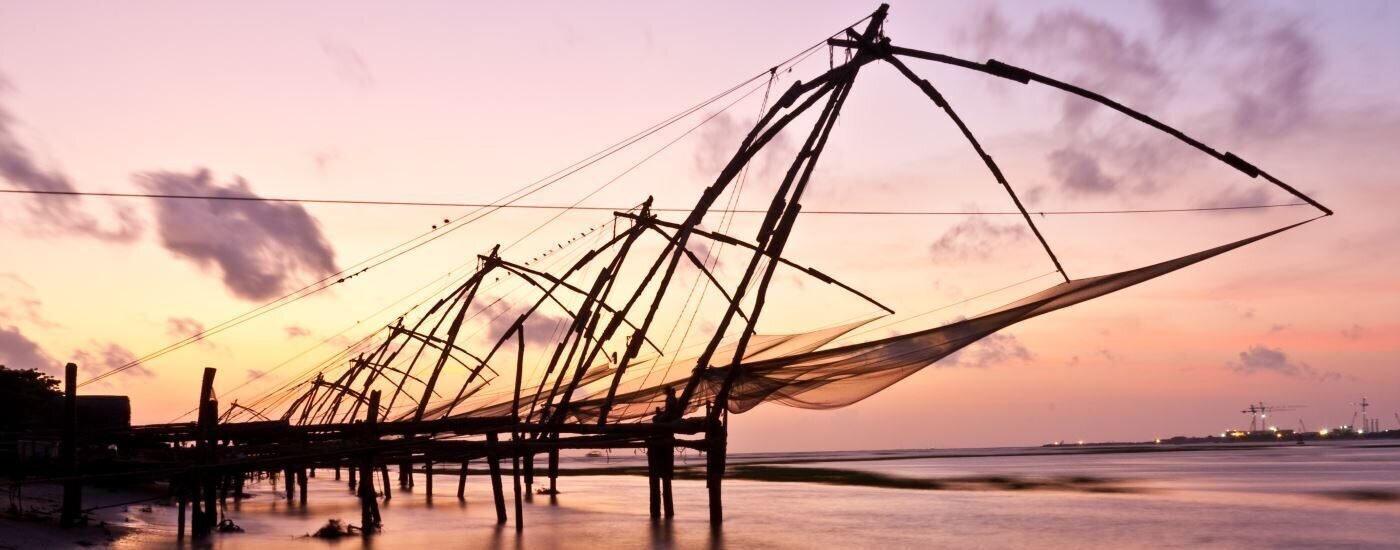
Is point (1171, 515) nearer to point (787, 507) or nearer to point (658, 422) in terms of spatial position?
point (787, 507)

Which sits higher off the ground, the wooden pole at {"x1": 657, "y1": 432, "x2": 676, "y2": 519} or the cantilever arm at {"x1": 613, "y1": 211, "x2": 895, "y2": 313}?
the cantilever arm at {"x1": 613, "y1": 211, "x2": 895, "y2": 313}

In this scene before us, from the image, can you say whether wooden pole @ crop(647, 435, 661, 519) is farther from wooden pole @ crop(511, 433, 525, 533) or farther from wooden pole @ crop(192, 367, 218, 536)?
wooden pole @ crop(192, 367, 218, 536)

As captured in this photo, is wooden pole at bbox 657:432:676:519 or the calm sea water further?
the calm sea water

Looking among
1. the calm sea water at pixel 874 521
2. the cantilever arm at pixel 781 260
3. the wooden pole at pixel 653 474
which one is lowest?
the calm sea water at pixel 874 521

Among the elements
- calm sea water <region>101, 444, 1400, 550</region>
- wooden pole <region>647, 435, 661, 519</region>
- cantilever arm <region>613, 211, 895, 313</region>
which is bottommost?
calm sea water <region>101, 444, 1400, 550</region>

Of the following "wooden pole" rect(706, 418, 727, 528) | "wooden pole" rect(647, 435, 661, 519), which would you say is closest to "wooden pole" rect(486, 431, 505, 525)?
"wooden pole" rect(647, 435, 661, 519)

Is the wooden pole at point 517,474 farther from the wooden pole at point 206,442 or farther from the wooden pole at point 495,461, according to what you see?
the wooden pole at point 206,442

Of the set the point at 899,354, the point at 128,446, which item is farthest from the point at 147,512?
the point at 899,354

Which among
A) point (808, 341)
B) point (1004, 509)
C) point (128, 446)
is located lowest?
point (1004, 509)

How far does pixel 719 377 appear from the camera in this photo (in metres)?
16.2

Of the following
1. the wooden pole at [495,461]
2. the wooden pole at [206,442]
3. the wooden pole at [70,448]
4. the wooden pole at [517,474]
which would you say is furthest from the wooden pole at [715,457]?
the wooden pole at [70,448]

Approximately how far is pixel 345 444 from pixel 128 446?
27.1 feet

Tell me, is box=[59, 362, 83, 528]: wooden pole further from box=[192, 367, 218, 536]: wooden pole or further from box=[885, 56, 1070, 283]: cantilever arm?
box=[885, 56, 1070, 283]: cantilever arm

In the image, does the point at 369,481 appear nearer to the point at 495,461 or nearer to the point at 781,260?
the point at 495,461
